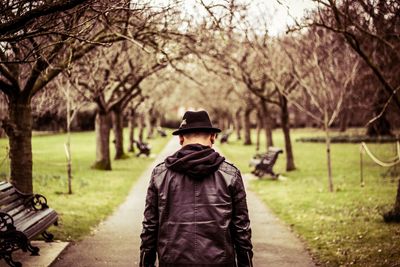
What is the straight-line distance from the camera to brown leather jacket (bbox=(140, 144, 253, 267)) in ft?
11.6

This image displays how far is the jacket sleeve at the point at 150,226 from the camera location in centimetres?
370

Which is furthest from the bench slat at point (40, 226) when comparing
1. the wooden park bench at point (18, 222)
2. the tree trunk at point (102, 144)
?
the tree trunk at point (102, 144)

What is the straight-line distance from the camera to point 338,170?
20.7 metres

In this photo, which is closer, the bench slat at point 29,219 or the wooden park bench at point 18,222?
the wooden park bench at point 18,222

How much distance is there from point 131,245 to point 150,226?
15.1ft

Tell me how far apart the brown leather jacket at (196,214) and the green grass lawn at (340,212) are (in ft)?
12.5

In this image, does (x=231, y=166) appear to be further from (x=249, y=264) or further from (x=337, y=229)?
(x=337, y=229)

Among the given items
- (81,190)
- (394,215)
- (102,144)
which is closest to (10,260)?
(394,215)

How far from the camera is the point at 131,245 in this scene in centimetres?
810

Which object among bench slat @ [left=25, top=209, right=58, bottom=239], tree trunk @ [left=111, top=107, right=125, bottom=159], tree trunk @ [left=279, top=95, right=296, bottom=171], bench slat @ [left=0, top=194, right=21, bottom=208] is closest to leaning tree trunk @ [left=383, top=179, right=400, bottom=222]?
Result: bench slat @ [left=25, top=209, right=58, bottom=239]

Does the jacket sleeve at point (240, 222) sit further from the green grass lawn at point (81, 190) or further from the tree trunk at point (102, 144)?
the tree trunk at point (102, 144)

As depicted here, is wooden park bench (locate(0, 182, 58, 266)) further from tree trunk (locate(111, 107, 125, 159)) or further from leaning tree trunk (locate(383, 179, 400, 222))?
tree trunk (locate(111, 107, 125, 159))

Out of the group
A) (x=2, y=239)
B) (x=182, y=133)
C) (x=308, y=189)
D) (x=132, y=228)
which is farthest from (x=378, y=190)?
(x=182, y=133)

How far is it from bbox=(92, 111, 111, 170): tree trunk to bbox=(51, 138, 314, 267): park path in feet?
33.1
